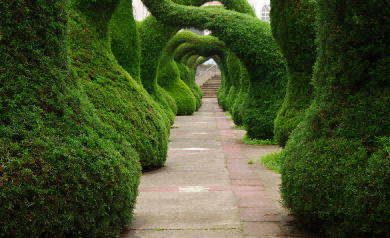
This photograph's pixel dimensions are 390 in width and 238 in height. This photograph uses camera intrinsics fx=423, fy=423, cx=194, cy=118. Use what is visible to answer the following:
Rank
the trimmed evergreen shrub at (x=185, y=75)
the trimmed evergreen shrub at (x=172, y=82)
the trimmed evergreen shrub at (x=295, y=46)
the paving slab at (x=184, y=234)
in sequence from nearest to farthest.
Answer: the paving slab at (x=184, y=234) → the trimmed evergreen shrub at (x=295, y=46) → the trimmed evergreen shrub at (x=172, y=82) → the trimmed evergreen shrub at (x=185, y=75)

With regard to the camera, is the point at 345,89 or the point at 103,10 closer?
the point at 345,89

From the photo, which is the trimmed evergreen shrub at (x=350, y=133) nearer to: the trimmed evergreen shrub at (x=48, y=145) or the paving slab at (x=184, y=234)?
the paving slab at (x=184, y=234)

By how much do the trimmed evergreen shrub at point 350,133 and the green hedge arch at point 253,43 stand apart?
5972 mm

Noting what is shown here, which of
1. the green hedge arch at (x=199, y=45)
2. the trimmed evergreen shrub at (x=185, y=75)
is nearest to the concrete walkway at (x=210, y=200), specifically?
the green hedge arch at (x=199, y=45)

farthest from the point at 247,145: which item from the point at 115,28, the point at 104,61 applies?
the point at 104,61

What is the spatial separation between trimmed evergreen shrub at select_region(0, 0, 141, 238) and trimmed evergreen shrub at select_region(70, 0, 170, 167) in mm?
2208

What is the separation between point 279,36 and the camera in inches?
264

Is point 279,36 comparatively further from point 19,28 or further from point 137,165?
point 19,28

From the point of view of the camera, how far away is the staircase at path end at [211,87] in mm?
41244

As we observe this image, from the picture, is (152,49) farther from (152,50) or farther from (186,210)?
(186,210)

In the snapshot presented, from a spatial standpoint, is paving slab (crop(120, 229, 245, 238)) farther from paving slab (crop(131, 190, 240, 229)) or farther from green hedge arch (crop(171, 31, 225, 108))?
green hedge arch (crop(171, 31, 225, 108))

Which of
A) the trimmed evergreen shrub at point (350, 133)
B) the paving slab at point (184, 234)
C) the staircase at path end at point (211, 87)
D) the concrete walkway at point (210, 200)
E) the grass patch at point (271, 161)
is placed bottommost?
the staircase at path end at point (211, 87)

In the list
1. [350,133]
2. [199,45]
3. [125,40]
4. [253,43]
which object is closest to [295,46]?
[253,43]

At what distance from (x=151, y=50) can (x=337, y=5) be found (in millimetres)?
9114
